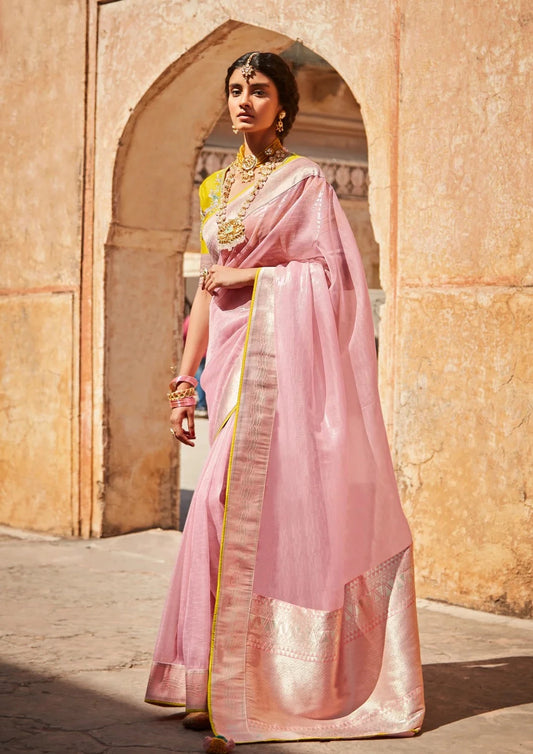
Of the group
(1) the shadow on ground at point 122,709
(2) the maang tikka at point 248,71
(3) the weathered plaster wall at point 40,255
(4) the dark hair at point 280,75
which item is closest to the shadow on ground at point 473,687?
(1) the shadow on ground at point 122,709

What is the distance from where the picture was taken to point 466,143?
14.6 feet

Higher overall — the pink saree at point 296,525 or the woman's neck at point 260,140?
the woman's neck at point 260,140

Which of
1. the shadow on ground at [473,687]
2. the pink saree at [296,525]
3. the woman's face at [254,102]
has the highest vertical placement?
the woman's face at [254,102]

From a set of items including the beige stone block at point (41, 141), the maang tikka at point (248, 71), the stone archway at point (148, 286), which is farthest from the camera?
the beige stone block at point (41, 141)

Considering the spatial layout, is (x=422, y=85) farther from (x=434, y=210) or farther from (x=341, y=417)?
(x=341, y=417)

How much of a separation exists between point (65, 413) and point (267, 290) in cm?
319

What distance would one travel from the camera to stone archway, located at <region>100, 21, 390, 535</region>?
19.1 ft

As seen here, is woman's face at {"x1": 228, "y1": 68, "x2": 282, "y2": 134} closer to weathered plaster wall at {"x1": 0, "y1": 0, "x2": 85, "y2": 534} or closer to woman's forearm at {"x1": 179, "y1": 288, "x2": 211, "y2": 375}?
woman's forearm at {"x1": 179, "y1": 288, "x2": 211, "y2": 375}

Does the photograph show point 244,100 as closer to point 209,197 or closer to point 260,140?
point 260,140

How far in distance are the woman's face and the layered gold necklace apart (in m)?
0.08

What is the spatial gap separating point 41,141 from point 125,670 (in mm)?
3422

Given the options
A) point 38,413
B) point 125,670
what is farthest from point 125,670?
point 38,413

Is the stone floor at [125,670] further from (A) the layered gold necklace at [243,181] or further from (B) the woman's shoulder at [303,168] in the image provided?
(B) the woman's shoulder at [303,168]

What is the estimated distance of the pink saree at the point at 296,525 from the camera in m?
2.88
